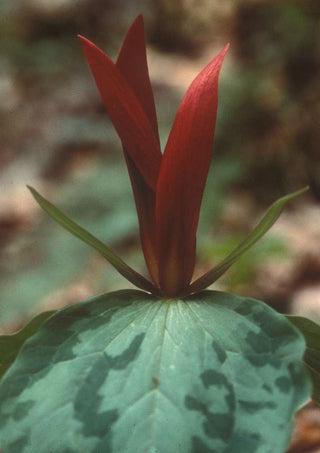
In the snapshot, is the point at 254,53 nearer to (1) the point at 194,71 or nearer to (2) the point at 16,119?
(1) the point at 194,71

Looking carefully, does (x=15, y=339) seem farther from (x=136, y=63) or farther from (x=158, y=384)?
(x=136, y=63)

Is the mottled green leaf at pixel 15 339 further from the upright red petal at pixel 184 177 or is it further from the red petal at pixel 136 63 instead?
the red petal at pixel 136 63

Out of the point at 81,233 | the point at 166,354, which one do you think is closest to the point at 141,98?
the point at 81,233

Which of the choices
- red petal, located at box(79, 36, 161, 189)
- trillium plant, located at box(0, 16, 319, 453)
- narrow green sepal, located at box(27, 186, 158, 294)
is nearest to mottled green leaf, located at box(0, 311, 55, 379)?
trillium plant, located at box(0, 16, 319, 453)

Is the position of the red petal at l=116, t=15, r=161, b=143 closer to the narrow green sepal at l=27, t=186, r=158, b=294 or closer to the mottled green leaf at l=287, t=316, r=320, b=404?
the narrow green sepal at l=27, t=186, r=158, b=294

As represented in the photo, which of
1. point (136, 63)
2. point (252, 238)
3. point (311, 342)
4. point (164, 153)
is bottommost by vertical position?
point (311, 342)

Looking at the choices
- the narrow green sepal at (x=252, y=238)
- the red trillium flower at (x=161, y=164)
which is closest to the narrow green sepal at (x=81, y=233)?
the red trillium flower at (x=161, y=164)

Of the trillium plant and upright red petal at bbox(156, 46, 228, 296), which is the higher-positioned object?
upright red petal at bbox(156, 46, 228, 296)
